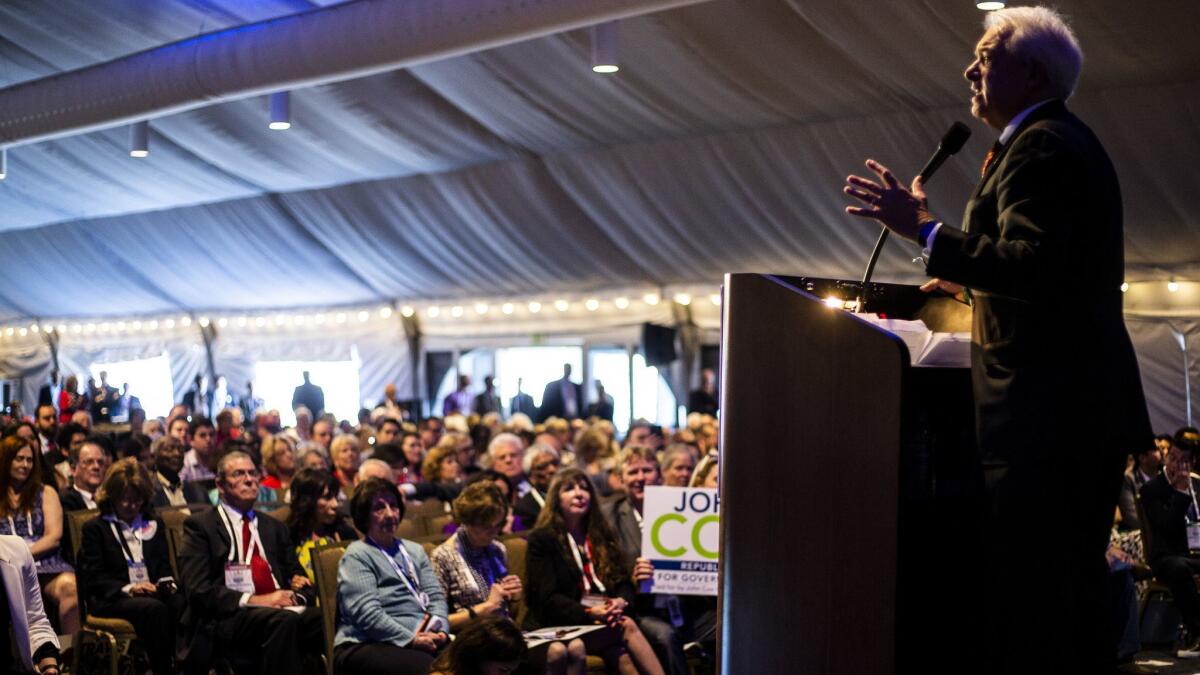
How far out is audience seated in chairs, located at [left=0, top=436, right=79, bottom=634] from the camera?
6.82 metres

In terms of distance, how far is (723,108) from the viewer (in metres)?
13.2

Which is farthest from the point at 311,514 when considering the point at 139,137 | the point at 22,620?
the point at 139,137

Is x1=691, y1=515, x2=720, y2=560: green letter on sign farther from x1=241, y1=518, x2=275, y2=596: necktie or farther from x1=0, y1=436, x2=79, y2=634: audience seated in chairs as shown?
x1=0, y1=436, x2=79, y2=634: audience seated in chairs

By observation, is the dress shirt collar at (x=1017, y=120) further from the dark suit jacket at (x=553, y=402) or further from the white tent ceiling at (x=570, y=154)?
the dark suit jacket at (x=553, y=402)

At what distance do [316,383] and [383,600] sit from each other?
58.6 ft

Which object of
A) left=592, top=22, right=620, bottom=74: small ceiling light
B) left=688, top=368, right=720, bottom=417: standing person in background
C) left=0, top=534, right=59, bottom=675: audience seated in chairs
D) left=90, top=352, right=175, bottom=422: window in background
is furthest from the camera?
left=90, top=352, right=175, bottom=422: window in background

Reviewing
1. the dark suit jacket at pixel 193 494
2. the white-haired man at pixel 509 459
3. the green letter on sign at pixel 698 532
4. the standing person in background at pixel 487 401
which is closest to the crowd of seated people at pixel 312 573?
the green letter on sign at pixel 698 532

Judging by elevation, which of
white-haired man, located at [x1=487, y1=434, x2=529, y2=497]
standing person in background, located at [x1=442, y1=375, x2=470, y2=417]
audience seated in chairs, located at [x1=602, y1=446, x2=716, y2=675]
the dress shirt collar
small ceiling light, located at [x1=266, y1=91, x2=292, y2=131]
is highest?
small ceiling light, located at [x1=266, y1=91, x2=292, y2=131]

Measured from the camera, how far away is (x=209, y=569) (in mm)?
6473

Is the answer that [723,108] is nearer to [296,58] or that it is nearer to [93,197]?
[296,58]

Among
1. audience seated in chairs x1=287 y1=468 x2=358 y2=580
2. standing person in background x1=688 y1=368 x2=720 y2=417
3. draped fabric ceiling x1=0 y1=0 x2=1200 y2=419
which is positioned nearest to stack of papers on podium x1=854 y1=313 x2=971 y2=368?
audience seated in chairs x1=287 y1=468 x2=358 y2=580

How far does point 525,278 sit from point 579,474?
12434 millimetres

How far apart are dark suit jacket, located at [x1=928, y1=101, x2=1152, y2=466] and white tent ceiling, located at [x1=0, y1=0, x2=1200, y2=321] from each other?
8257 millimetres

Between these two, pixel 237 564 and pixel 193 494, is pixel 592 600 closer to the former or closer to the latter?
pixel 237 564
